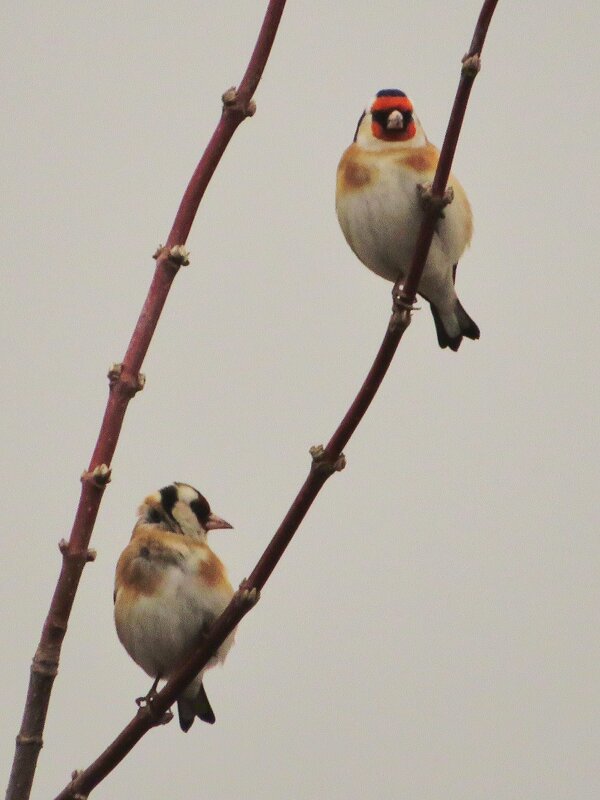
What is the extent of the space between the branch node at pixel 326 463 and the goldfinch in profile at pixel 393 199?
202 centimetres

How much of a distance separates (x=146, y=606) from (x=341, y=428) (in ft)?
7.97

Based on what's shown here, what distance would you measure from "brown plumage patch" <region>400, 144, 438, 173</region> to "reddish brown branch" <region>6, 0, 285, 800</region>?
2.24 meters

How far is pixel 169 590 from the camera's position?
14.4 ft

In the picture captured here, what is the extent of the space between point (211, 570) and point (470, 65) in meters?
2.81

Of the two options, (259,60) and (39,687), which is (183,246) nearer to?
(259,60)

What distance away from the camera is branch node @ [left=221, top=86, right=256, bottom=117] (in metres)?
2.10

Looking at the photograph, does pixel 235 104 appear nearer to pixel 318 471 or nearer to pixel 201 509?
pixel 318 471

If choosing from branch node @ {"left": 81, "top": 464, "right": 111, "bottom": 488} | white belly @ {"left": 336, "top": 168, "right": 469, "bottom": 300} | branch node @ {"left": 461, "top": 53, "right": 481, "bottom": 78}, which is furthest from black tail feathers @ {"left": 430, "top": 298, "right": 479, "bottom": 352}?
Result: branch node @ {"left": 81, "top": 464, "right": 111, "bottom": 488}

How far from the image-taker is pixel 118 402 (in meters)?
2.08

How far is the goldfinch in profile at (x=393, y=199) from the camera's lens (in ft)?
13.6

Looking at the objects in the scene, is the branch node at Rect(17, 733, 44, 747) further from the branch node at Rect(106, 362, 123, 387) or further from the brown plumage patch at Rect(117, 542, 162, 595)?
the brown plumage patch at Rect(117, 542, 162, 595)

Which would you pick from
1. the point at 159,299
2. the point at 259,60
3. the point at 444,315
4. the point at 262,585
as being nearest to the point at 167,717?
the point at 262,585

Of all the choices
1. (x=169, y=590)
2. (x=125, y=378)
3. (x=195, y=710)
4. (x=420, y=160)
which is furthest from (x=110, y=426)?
(x=195, y=710)

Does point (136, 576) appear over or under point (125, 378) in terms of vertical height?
under
